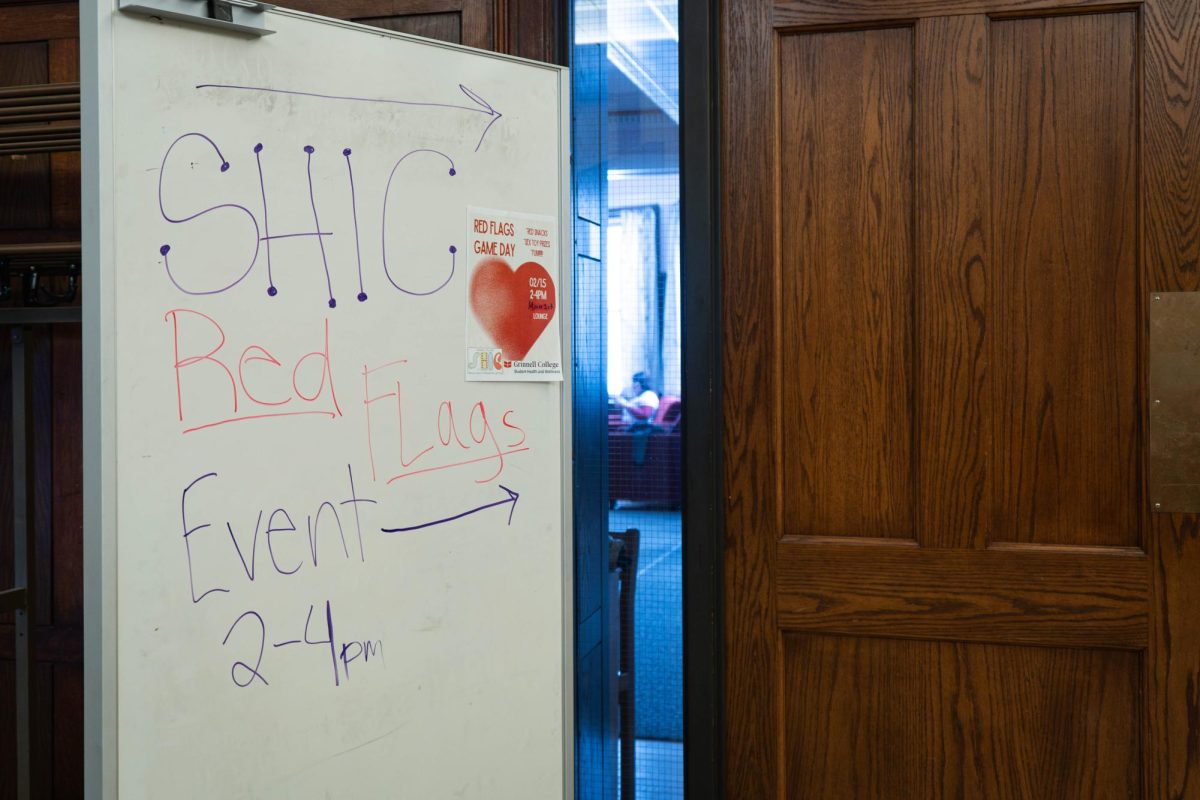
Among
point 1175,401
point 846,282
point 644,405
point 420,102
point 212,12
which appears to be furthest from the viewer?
point 644,405

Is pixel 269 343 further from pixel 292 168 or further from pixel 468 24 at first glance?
pixel 468 24

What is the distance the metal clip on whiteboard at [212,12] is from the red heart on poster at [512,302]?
0.44 meters

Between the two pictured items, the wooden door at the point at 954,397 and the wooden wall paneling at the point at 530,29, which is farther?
the wooden wall paneling at the point at 530,29

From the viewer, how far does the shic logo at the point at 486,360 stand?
4.58 feet

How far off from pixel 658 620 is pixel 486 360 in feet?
2.47

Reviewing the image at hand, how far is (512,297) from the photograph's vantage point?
144 centimetres

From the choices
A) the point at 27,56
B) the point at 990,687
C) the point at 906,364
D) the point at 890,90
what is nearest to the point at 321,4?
the point at 27,56

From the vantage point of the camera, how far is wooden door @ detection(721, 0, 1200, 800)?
5.43 feet

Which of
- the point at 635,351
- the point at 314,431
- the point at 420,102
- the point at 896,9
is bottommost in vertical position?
the point at 314,431

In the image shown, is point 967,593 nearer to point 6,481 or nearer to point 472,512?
point 472,512

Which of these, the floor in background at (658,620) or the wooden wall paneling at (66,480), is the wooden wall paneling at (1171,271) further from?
the wooden wall paneling at (66,480)

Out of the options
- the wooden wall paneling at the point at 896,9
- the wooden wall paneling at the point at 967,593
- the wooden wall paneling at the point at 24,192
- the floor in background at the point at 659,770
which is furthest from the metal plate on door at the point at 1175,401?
the wooden wall paneling at the point at 24,192

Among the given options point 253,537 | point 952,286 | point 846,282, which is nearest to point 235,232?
point 253,537

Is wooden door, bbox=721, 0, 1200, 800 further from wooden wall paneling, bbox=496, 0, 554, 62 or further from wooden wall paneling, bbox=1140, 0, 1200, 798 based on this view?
wooden wall paneling, bbox=496, 0, 554, 62
